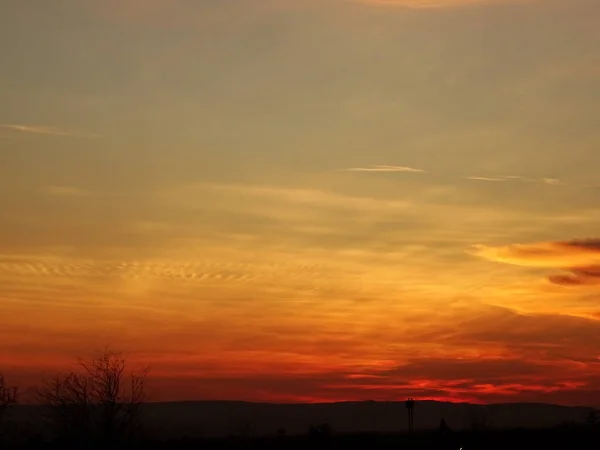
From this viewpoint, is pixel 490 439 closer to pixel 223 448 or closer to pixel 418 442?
pixel 418 442

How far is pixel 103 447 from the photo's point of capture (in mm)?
74750

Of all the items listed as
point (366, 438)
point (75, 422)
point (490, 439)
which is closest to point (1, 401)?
point (75, 422)

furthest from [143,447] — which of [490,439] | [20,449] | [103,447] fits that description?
[490,439]

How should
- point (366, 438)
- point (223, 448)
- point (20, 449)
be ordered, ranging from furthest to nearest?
point (366, 438), point (223, 448), point (20, 449)

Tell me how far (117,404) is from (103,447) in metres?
8.61

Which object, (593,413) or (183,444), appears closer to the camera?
(183,444)

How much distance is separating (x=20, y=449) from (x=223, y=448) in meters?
15.5

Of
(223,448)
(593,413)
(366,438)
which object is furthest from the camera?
(593,413)

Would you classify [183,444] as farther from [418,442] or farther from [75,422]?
[418,442]

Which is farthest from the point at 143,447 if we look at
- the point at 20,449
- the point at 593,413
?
the point at 593,413

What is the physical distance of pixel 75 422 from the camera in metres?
81.5

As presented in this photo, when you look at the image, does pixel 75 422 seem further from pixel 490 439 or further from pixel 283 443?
pixel 490 439

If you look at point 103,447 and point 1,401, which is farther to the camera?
point 1,401

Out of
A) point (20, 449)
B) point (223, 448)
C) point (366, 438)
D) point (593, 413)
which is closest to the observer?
point (20, 449)
